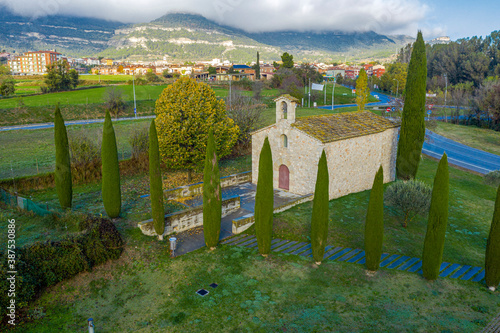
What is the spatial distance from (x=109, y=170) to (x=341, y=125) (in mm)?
15530

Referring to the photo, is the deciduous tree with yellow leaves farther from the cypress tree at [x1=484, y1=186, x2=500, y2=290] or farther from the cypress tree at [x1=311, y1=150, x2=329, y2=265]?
the cypress tree at [x1=484, y1=186, x2=500, y2=290]

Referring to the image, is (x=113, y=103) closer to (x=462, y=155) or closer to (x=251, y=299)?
(x=462, y=155)

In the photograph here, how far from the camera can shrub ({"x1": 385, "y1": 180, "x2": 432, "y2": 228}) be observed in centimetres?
1962

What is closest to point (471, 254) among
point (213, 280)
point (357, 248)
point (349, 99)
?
point (357, 248)

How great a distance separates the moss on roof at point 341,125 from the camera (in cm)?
2297

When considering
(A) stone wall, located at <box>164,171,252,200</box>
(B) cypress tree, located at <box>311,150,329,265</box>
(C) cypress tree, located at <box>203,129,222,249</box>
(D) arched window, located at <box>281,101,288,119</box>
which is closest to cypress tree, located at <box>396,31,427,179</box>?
(D) arched window, located at <box>281,101,288,119</box>

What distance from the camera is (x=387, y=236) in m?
19.1

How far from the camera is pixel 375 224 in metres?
15.4

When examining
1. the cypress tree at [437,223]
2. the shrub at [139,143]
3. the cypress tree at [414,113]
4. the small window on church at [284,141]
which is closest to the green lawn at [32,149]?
the shrub at [139,143]

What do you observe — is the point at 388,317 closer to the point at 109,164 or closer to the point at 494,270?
the point at 494,270

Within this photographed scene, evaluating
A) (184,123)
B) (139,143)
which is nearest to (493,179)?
(184,123)

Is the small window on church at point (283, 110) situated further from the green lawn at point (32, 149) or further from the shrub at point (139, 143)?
the green lawn at point (32, 149)

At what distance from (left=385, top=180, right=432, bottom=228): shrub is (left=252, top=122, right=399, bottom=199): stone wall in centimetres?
394

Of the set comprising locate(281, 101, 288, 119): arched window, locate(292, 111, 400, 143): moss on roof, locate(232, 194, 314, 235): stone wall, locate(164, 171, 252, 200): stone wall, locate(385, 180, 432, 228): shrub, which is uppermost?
Result: locate(281, 101, 288, 119): arched window
